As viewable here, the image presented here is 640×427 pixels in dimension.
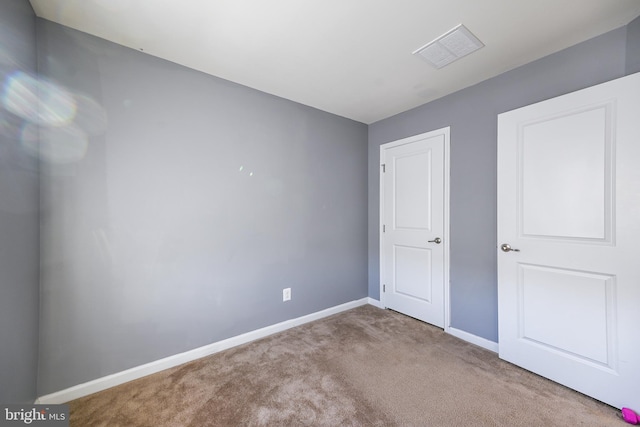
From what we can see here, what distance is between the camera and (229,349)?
223 centimetres

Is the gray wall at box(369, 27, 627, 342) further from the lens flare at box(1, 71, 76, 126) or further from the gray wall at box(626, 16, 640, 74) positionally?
the lens flare at box(1, 71, 76, 126)

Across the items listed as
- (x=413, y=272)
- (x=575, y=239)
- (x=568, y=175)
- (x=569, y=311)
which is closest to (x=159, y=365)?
(x=413, y=272)

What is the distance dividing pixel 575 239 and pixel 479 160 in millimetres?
944

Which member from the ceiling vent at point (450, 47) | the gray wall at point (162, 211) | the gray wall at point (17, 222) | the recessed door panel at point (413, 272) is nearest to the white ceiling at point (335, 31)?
the ceiling vent at point (450, 47)

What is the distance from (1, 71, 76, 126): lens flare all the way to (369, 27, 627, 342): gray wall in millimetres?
2865

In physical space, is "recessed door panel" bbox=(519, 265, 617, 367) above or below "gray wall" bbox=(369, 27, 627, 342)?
below

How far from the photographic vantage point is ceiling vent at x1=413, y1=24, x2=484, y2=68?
171cm

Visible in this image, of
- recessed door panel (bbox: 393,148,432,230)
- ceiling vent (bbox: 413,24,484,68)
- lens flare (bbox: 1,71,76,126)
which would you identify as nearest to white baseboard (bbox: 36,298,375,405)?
recessed door panel (bbox: 393,148,432,230)

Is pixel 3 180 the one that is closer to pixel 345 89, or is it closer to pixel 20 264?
pixel 20 264

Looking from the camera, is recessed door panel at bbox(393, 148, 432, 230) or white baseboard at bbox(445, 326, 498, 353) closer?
white baseboard at bbox(445, 326, 498, 353)

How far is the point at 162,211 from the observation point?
196 centimetres

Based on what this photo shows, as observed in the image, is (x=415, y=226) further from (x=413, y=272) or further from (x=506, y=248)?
(x=506, y=248)

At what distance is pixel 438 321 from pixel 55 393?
3094 millimetres

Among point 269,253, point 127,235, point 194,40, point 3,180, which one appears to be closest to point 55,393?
point 127,235
